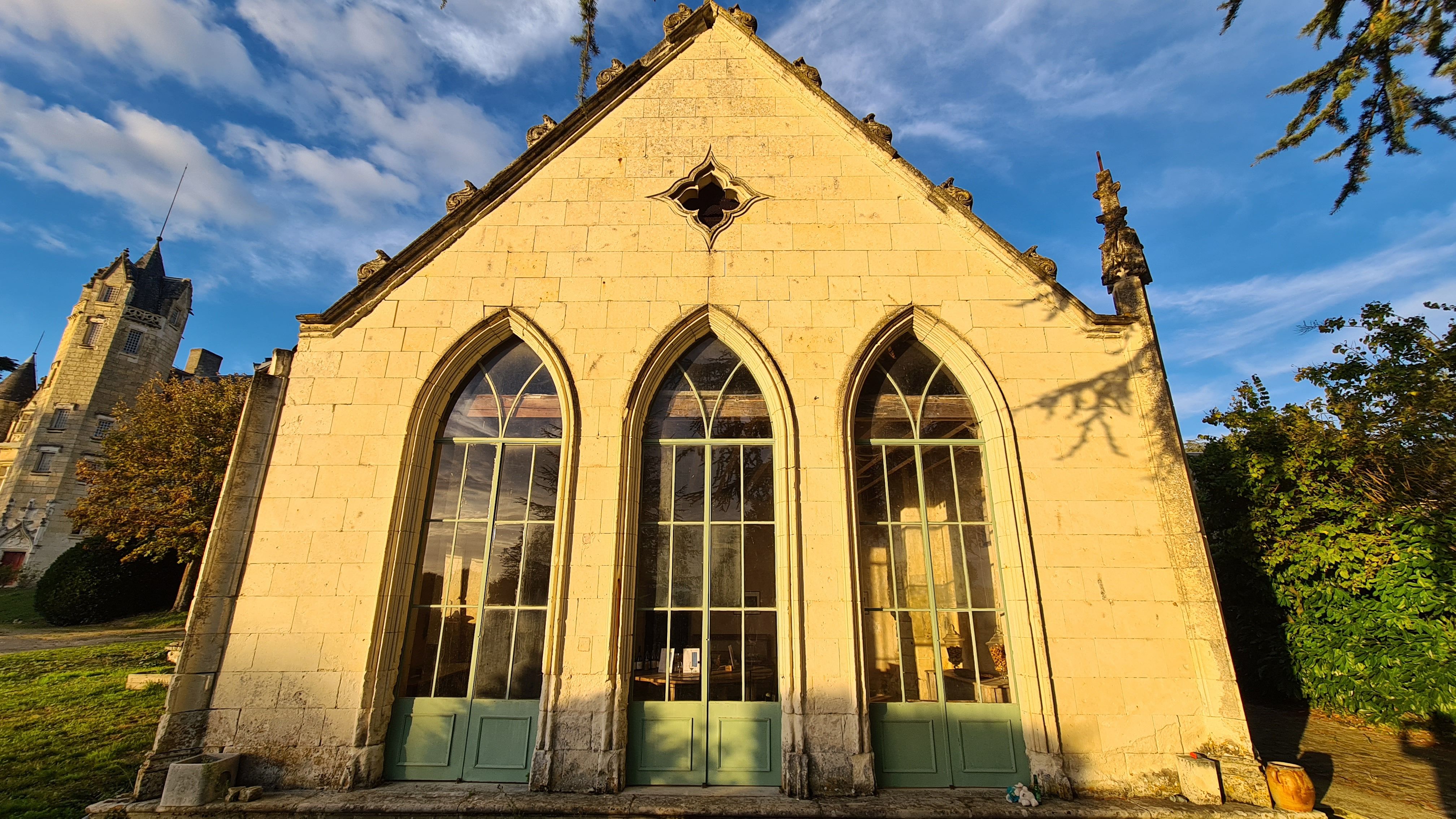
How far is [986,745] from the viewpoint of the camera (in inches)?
235

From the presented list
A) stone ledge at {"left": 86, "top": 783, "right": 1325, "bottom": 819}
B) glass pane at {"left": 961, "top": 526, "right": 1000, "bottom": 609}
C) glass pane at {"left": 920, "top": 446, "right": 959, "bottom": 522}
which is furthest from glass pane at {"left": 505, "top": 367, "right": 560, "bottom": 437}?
glass pane at {"left": 961, "top": 526, "right": 1000, "bottom": 609}

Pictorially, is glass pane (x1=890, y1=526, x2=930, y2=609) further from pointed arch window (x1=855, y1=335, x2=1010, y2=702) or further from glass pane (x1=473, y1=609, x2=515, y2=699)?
glass pane (x1=473, y1=609, x2=515, y2=699)

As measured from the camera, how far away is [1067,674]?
591 centimetres

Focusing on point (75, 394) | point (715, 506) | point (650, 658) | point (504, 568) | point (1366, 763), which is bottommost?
point (1366, 763)

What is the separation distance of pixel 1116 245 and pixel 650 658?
7.29 meters

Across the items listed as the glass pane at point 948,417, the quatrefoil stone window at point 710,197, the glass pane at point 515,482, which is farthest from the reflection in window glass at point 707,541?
the glass pane at point 948,417

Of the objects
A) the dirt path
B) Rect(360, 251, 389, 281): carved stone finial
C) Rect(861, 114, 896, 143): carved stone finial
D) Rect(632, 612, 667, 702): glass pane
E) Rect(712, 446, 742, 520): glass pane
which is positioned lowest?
the dirt path

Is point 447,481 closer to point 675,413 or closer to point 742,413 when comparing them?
point 675,413

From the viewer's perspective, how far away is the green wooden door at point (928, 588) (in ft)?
19.5

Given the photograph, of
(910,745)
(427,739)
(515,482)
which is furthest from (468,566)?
(910,745)

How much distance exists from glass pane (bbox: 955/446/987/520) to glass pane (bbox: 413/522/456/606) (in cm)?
567

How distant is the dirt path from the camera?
562 centimetres

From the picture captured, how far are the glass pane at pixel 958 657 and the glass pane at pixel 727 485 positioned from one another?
246cm

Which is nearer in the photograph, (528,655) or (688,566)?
(528,655)
